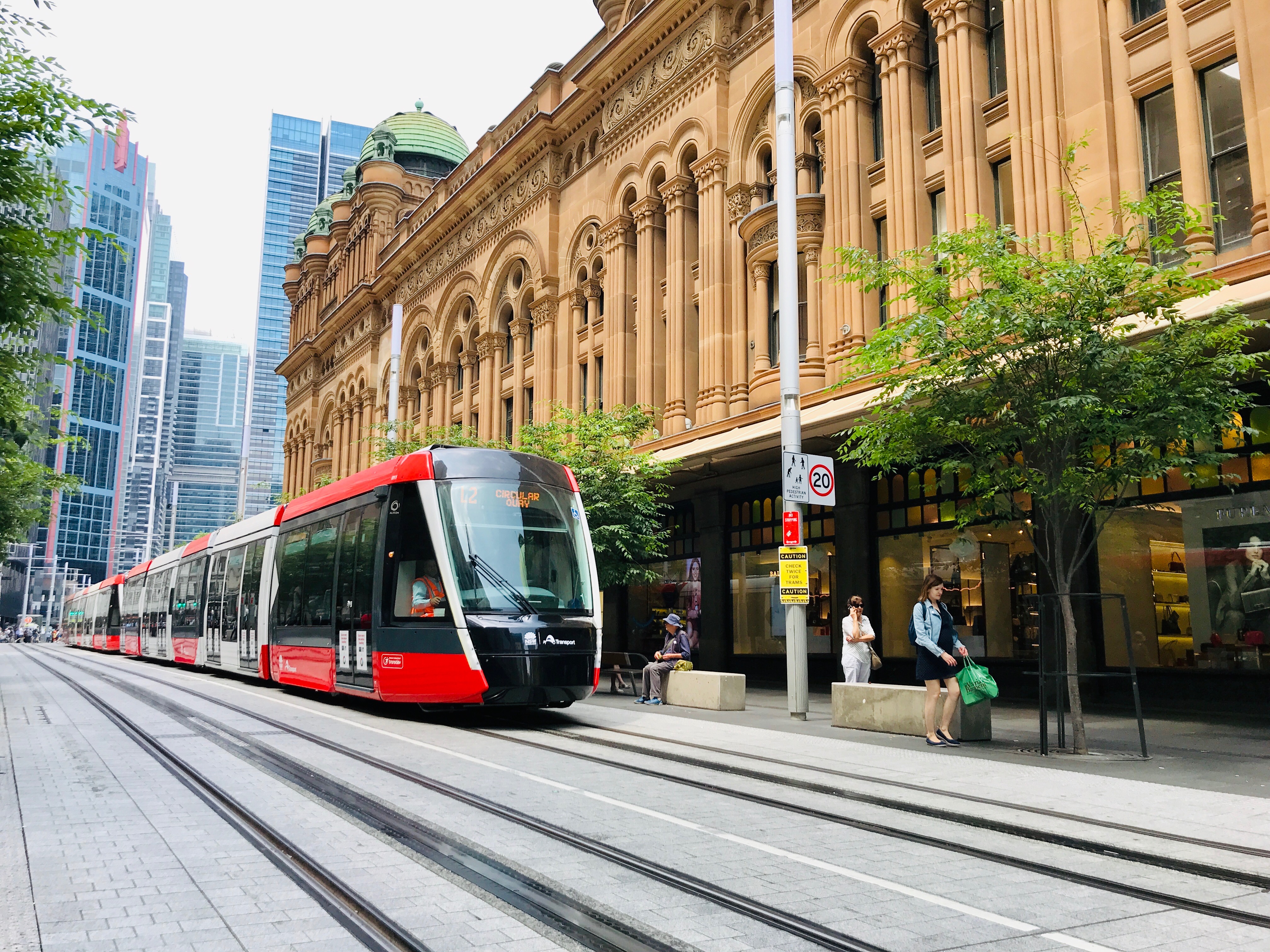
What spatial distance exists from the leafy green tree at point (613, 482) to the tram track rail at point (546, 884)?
1084 cm

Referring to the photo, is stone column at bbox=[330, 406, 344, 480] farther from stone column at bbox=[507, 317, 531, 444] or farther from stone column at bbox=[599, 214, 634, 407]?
stone column at bbox=[599, 214, 634, 407]

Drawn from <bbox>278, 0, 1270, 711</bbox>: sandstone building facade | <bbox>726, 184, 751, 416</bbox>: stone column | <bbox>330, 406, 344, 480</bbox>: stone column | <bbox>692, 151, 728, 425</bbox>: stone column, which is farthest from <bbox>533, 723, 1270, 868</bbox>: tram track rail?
<bbox>330, 406, 344, 480</bbox>: stone column

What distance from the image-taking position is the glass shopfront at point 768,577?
819 inches

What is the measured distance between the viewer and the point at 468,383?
123 feet

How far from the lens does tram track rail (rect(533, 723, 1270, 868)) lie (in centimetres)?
606

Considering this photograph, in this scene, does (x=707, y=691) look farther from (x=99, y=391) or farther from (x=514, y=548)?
(x=99, y=391)

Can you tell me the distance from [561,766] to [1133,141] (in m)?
12.7

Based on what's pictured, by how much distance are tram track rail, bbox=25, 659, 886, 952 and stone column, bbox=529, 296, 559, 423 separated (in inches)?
861

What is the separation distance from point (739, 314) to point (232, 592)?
42.1 feet

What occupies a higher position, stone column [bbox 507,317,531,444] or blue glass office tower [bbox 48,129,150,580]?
blue glass office tower [bbox 48,129,150,580]

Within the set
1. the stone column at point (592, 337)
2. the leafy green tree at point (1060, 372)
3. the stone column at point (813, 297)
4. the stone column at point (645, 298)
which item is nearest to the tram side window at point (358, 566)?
the leafy green tree at point (1060, 372)

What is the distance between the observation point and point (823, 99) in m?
21.2

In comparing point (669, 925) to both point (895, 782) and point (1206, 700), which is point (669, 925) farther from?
point (1206, 700)

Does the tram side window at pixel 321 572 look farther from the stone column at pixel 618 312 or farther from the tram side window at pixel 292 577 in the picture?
the stone column at pixel 618 312
